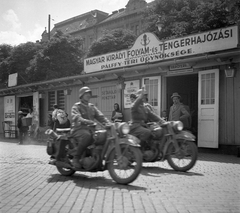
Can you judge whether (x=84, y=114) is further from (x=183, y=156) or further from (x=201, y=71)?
(x=201, y=71)

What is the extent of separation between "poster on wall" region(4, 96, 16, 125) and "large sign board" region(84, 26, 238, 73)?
9038 mm

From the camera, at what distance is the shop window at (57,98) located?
17.1 m

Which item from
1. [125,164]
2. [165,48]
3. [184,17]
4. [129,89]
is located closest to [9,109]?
[129,89]

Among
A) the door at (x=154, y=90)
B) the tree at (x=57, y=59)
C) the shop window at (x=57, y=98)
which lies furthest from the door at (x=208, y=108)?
the tree at (x=57, y=59)

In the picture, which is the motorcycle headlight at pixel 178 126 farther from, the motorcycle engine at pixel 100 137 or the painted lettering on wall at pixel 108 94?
the painted lettering on wall at pixel 108 94

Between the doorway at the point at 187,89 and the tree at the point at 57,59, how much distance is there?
14.1 metres

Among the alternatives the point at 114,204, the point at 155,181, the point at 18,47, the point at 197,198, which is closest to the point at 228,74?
the point at 155,181

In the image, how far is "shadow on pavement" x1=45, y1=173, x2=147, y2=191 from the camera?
5102 mm

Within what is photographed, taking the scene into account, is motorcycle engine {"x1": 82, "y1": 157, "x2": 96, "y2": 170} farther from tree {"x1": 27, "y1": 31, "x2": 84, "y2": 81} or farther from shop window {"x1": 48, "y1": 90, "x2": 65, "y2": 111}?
tree {"x1": 27, "y1": 31, "x2": 84, "y2": 81}

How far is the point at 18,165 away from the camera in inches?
311

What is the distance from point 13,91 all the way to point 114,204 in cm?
1843

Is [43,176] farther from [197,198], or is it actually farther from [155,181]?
[197,198]

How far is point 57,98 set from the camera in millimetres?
17375

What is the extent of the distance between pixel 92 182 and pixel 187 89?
9.61 metres
